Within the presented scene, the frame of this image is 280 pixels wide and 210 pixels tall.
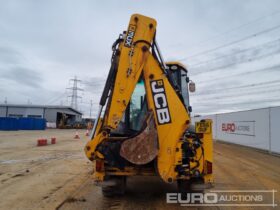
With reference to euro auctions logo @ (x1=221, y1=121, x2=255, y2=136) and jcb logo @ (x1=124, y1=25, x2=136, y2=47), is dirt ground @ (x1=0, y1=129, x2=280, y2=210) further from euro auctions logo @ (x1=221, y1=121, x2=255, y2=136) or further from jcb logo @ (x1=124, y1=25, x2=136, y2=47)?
euro auctions logo @ (x1=221, y1=121, x2=255, y2=136)

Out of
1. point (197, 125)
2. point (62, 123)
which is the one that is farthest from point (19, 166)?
point (62, 123)

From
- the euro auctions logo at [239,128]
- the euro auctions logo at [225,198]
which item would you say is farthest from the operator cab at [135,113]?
the euro auctions logo at [239,128]

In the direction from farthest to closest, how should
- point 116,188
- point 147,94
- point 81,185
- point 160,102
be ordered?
1. point 81,185
2. point 116,188
3. point 147,94
4. point 160,102

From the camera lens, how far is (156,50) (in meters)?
4.77

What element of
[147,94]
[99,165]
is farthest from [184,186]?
[147,94]

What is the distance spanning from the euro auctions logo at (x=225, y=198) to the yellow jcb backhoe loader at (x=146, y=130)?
0.37 metres

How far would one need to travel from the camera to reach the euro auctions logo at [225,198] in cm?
482

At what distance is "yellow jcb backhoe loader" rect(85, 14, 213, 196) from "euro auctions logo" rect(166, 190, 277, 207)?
1.21ft

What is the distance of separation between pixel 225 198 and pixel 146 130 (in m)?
2.51

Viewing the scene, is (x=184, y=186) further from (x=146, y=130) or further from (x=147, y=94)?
(x=147, y=94)

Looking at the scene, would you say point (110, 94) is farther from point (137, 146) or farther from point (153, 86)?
→ point (137, 146)

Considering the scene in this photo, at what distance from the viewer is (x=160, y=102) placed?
4.39 meters

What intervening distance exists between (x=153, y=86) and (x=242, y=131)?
47.7 ft

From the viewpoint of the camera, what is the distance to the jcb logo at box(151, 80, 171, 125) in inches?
170
